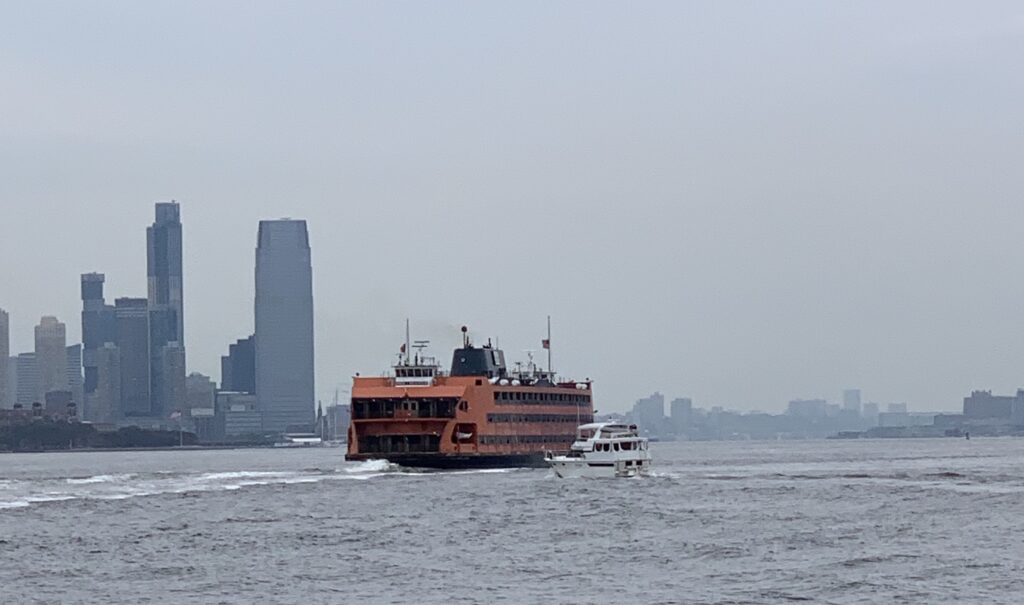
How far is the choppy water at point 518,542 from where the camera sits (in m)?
52.8

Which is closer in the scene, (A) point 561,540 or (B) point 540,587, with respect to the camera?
(B) point 540,587

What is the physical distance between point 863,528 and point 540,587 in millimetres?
20679

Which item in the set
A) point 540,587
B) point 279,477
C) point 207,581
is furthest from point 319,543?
point 279,477

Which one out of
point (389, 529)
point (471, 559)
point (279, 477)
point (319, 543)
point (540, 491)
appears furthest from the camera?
point (279, 477)

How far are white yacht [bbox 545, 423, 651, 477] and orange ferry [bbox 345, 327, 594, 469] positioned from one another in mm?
11026

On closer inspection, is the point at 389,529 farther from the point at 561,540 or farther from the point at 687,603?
the point at 687,603

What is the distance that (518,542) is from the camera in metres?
66.9

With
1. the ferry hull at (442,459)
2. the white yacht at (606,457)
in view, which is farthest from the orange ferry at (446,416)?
the white yacht at (606,457)

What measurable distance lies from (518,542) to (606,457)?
1639 inches

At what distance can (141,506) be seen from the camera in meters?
87.2

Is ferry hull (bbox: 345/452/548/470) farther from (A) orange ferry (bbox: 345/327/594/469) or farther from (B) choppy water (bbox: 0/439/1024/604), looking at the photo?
(B) choppy water (bbox: 0/439/1024/604)

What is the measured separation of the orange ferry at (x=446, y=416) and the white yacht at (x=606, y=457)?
11026 mm

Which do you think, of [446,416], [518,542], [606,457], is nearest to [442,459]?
[446,416]

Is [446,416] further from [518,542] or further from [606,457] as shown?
[518,542]
